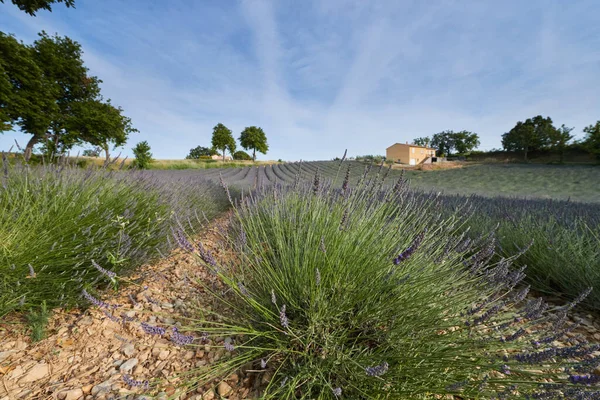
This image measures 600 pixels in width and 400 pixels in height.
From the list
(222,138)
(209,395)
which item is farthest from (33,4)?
(222,138)

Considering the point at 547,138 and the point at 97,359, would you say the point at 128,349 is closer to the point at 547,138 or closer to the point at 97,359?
the point at 97,359

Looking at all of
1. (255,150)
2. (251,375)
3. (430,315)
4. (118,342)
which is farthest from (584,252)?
(255,150)

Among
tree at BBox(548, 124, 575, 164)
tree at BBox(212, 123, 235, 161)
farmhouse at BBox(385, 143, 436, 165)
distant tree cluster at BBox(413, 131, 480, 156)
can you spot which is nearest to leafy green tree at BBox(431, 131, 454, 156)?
distant tree cluster at BBox(413, 131, 480, 156)

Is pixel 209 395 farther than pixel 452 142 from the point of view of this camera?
No

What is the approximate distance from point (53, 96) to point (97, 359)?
2012cm

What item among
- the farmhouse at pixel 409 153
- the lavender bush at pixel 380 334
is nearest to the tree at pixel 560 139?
the farmhouse at pixel 409 153

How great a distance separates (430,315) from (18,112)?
19.0m

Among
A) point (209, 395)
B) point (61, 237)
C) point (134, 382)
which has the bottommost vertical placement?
point (209, 395)

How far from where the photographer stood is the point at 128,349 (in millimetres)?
1197

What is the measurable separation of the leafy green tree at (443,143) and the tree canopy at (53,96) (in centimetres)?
5700

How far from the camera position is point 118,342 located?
125 cm

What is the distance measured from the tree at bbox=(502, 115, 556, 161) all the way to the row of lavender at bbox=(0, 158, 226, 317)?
127 feet

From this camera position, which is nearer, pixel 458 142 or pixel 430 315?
pixel 430 315

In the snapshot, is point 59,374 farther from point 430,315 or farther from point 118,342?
point 430,315
